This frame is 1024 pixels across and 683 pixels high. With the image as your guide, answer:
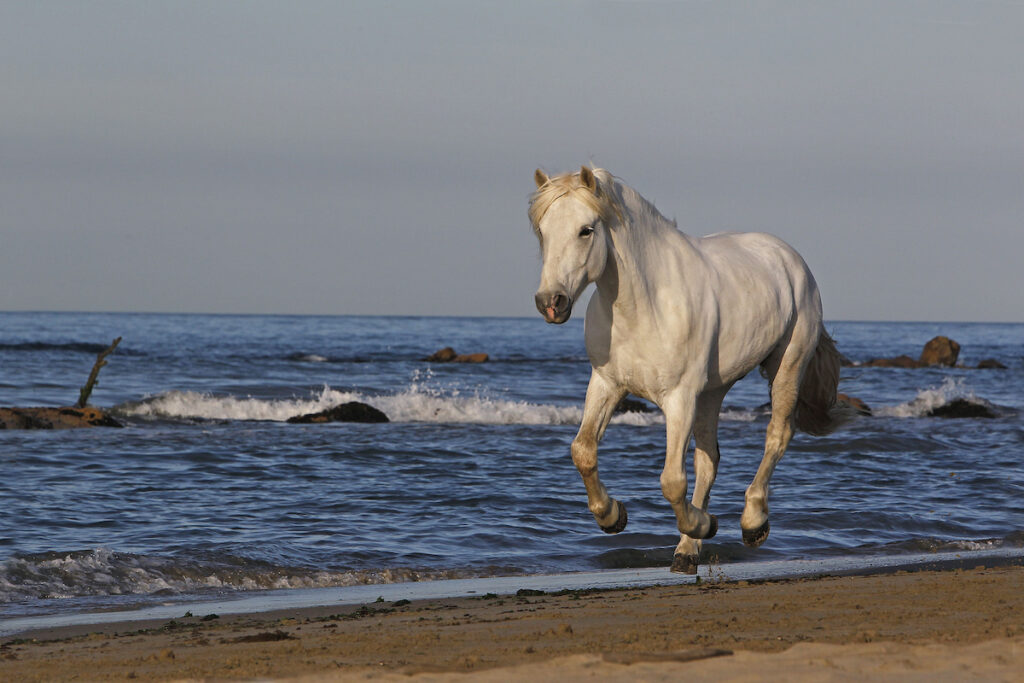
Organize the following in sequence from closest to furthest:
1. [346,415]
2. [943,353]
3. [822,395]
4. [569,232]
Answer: [569,232]
[822,395]
[346,415]
[943,353]

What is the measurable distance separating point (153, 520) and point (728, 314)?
21.9 feet

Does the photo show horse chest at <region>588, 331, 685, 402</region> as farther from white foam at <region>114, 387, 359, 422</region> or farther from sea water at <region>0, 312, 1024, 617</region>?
white foam at <region>114, 387, 359, 422</region>

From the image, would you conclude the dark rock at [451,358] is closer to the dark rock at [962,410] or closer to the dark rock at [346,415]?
the dark rock at [346,415]

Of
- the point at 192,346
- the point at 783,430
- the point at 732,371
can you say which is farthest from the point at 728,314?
the point at 192,346

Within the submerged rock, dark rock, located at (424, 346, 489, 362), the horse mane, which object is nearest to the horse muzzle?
the horse mane

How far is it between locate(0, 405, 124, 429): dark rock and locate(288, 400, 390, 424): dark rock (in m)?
3.61

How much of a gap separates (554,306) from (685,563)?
101 inches

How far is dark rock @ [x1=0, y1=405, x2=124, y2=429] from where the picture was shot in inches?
722

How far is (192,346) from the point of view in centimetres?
5716

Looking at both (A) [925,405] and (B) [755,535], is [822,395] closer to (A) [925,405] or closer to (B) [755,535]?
(B) [755,535]

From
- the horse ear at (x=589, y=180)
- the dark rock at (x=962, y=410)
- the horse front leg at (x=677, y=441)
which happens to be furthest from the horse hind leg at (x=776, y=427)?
the dark rock at (x=962, y=410)

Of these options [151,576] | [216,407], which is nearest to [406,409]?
[216,407]

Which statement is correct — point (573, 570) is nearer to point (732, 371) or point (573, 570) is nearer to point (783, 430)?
point (783, 430)

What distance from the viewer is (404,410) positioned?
2516cm
